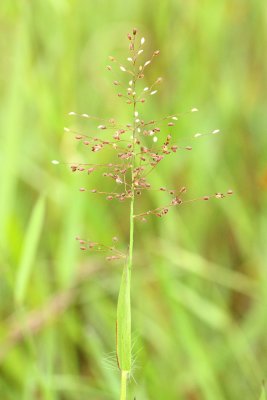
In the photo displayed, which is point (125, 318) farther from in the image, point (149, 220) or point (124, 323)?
point (149, 220)

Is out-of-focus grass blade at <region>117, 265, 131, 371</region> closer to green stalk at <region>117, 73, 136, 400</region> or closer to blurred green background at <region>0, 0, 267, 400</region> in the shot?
green stalk at <region>117, 73, 136, 400</region>

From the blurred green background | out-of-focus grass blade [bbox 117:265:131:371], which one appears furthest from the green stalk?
the blurred green background

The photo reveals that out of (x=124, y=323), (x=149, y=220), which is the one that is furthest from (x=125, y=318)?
(x=149, y=220)

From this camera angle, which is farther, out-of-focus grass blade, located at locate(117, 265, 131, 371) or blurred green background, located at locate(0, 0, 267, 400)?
blurred green background, located at locate(0, 0, 267, 400)

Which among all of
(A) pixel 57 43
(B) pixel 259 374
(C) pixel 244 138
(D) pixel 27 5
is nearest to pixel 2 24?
(A) pixel 57 43

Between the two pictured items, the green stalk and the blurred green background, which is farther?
the blurred green background
